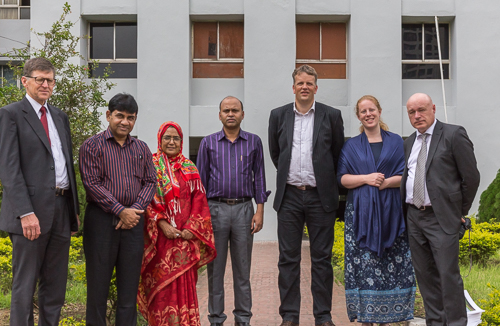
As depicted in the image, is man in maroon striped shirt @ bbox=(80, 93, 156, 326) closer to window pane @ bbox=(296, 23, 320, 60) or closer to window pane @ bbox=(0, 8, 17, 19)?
window pane @ bbox=(296, 23, 320, 60)

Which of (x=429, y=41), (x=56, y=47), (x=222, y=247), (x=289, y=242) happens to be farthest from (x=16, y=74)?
(x=429, y=41)

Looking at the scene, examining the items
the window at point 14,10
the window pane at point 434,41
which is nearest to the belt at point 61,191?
the window pane at point 434,41

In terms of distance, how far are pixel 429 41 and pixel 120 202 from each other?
11.2m

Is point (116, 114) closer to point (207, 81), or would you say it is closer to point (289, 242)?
point (289, 242)

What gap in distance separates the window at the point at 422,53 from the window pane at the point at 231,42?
435cm

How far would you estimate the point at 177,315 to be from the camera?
13.8 ft

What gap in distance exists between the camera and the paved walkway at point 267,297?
17.5 ft

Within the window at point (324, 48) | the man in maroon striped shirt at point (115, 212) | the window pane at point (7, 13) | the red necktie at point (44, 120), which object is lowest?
the man in maroon striped shirt at point (115, 212)

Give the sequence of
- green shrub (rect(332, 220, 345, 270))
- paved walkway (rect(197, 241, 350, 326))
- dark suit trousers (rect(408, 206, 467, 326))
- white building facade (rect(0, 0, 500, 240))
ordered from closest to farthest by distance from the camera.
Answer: dark suit trousers (rect(408, 206, 467, 326)) → paved walkway (rect(197, 241, 350, 326)) → green shrub (rect(332, 220, 345, 270)) → white building facade (rect(0, 0, 500, 240))

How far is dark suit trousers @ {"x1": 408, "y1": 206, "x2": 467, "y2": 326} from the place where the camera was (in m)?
3.99

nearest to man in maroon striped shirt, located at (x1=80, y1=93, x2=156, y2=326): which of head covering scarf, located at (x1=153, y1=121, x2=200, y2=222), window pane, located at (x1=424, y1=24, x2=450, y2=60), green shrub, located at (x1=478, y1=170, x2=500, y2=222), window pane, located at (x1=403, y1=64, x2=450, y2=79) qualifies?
head covering scarf, located at (x1=153, y1=121, x2=200, y2=222)

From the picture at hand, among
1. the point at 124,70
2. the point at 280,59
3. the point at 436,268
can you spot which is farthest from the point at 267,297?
the point at 124,70

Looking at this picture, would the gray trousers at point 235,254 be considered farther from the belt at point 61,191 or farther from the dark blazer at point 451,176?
the dark blazer at point 451,176

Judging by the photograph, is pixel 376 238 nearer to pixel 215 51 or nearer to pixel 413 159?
pixel 413 159
